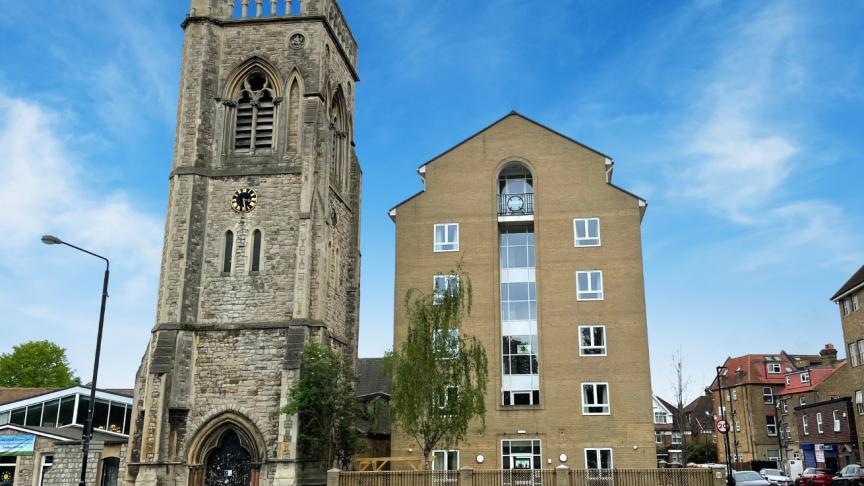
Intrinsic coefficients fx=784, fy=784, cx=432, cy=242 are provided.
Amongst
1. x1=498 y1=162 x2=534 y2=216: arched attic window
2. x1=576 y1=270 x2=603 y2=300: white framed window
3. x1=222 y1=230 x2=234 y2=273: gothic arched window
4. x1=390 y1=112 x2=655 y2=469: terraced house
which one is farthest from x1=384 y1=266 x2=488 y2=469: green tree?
x1=222 y1=230 x2=234 y2=273: gothic arched window

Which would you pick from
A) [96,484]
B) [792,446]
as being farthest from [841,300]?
[96,484]

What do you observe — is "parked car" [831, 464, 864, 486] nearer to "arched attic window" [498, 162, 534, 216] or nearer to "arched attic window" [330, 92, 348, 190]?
"arched attic window" [498, 162, 534, 216]

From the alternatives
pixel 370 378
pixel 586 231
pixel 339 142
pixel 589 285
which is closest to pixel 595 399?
pixel 589 285

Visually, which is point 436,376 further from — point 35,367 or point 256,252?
point 35,367

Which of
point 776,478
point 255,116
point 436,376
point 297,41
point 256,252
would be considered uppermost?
point 297,41

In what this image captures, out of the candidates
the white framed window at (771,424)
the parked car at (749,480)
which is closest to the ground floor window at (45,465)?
the parked car at (749,480)

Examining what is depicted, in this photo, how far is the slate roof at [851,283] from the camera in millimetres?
48188

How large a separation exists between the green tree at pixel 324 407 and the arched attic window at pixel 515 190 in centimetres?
1082

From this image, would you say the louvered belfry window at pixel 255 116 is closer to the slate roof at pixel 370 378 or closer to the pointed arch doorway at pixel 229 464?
the pointed arch doorway at pixel 229 464

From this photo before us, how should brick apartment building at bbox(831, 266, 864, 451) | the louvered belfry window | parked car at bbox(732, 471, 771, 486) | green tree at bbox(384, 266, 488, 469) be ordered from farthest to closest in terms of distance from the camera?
brick apartment building at bbox(831, 266, 864, 451), the louvered belfry window, parked car at bbox(732, 471, 771, 486), green tree at bbox(384, 266, 488, 469)

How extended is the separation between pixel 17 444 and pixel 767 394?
58190 millimetres

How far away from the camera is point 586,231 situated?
3519 centimetres

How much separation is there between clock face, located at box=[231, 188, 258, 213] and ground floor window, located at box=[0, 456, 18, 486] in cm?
1754

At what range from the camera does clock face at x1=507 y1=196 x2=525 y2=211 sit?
36188mm
